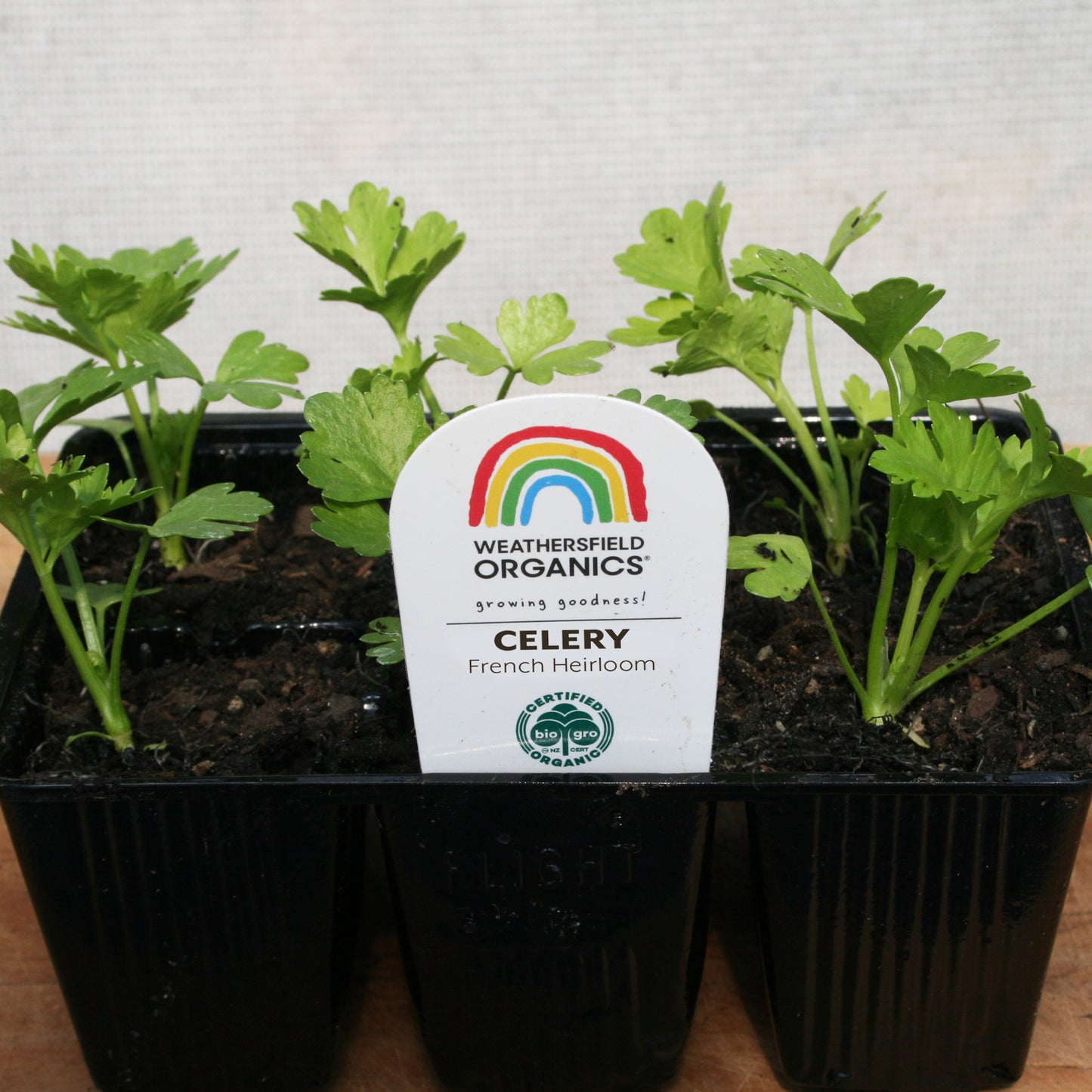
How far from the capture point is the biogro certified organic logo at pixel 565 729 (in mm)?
685

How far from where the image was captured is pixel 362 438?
2.41ft

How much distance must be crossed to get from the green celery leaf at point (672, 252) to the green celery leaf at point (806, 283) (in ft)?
0.71

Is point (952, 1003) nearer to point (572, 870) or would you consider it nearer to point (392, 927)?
point (572, 870)

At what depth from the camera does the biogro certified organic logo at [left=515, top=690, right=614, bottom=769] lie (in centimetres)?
68

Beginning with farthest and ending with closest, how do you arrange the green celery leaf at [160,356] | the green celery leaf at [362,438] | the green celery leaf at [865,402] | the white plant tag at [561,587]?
the green celery leaf at [865,402] < the green celery leaf at [160,356] < the green celery leaf at [362,438] < the white plant tag at [561,587]

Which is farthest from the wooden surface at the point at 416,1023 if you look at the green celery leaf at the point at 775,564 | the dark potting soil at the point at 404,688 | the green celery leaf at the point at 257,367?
the green celery leaf at the point at 257,367

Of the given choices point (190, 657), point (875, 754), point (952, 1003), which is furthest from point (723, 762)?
point (190, 657)

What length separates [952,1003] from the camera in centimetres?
73

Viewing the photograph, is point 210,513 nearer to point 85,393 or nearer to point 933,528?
point 85,393

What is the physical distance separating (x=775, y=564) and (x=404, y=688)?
0.29 meters

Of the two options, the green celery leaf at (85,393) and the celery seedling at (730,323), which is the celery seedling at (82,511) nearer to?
the green celery leaf at (85,393)

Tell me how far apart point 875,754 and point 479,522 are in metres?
Answer: 0.30

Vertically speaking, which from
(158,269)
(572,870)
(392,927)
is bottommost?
(392,927)

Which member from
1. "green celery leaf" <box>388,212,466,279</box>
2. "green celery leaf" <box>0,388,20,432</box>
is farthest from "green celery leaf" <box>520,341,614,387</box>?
"green celery leaf" <box>0,388,20,432</box>
